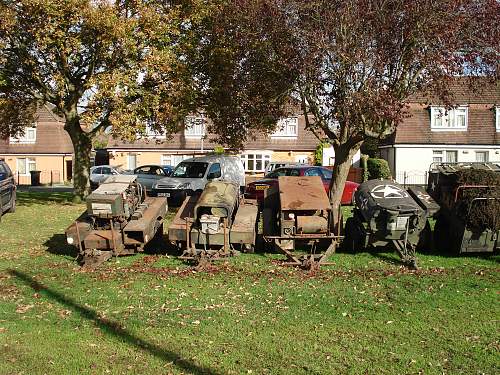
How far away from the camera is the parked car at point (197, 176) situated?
818 inches

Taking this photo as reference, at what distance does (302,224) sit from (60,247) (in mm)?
5534

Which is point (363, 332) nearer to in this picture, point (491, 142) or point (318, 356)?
point (318, 356)

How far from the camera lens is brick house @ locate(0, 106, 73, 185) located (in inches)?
1672

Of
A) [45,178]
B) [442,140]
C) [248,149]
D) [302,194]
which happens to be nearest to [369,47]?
[302,194]

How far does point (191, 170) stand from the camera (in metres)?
21.7

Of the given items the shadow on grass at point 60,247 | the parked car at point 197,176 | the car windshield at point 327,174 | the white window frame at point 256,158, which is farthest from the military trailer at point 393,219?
the white window frame at point 256,158

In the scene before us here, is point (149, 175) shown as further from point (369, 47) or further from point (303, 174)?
point (369, 47)

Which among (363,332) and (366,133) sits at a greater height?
(366,133)

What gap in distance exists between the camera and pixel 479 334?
659cm

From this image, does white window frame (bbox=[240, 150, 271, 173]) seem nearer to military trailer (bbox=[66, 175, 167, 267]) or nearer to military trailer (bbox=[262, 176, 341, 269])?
military trailer (bbox=[262, 176, 341, 269])

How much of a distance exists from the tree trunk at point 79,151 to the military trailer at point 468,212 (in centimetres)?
1475

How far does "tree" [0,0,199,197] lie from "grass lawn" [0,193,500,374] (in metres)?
8.12

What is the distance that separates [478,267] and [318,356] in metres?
5.60

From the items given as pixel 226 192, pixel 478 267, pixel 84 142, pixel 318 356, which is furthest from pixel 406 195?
pixel 84 142
